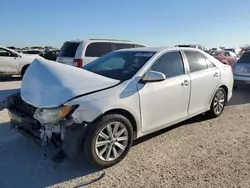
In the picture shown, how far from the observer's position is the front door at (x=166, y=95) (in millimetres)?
3943

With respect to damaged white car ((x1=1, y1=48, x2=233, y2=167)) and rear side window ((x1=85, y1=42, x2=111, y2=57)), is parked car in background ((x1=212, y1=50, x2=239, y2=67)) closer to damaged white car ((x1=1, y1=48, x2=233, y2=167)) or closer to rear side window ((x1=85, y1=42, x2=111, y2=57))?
rear side window ((x1=85, y1=42, x2=111, y2=57))

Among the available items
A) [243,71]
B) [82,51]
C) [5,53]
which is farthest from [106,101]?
[5,53]

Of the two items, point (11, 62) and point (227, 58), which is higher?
point (11, 62)

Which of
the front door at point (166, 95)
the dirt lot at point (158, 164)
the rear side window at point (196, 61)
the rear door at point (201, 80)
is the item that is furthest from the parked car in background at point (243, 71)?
the front door at point (166, 95)

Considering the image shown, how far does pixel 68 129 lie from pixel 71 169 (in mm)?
644

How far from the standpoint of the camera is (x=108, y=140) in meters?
3.52

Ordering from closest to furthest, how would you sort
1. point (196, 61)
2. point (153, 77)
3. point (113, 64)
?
point (153, 77) → point (113, 64) → point (196, 61)

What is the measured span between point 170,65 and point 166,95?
62 cm

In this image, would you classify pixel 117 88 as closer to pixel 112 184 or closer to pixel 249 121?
pixel 112 184

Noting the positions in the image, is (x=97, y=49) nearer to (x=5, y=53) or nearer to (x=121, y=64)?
(x=121, y=64)

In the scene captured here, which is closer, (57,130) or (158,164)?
(57,130)

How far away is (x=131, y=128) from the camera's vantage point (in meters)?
3.72

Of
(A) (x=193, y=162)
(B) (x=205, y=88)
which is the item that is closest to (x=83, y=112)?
(A) (x=193, y=162)

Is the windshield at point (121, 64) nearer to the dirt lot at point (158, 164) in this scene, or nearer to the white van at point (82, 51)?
the dirt lot at point (158, 164)
